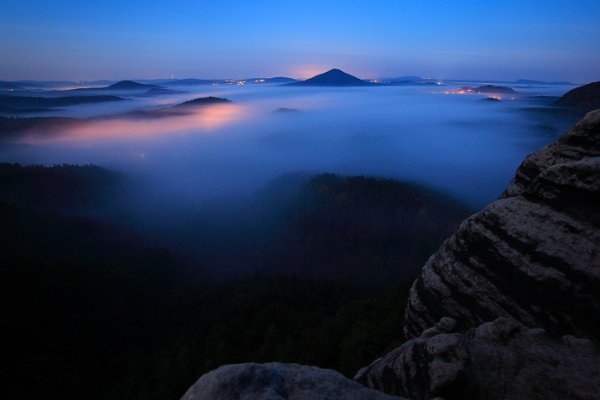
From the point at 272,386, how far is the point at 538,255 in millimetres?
13944

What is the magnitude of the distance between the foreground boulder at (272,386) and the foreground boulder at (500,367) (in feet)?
9.09

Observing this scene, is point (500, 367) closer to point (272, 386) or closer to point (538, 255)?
point (538, 255)

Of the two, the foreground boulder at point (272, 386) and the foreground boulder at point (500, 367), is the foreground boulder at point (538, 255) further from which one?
the foreground boulder at point (272, 386)

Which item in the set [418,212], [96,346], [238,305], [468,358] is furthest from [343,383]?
[418,212]

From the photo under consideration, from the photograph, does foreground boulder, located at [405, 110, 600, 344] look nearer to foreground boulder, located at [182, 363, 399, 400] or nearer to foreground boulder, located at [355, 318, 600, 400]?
foreground boulder, located at [355, 318, 600, 400]

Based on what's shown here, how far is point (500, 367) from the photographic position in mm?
12336

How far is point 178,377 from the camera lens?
53.0m

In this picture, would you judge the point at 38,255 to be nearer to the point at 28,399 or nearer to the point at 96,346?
the point at 96,346

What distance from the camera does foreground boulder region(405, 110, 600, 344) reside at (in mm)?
14625

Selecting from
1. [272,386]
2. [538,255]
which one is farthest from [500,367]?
[272,386]

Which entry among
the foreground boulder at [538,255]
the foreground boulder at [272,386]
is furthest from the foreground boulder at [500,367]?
the foreground boulder at [272,386]

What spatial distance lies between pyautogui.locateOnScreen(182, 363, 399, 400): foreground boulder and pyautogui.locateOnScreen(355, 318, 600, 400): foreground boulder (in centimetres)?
277

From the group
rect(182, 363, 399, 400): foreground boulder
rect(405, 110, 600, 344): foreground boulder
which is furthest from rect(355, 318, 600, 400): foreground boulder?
rect(182, 363, 399, 400): foreground boulder

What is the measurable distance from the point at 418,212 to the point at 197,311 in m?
145
